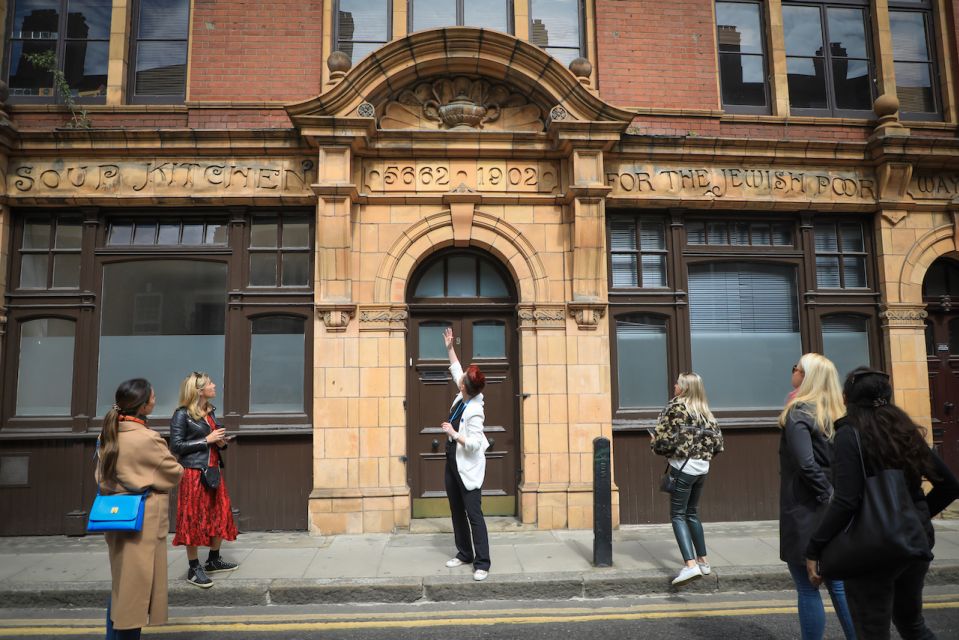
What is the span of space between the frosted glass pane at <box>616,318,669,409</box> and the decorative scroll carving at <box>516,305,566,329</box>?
0.92 metres

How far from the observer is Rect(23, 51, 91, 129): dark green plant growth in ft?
26.1

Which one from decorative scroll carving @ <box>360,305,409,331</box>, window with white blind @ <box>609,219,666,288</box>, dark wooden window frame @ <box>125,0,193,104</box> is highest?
dark wooden window frame @ <box>125,0,193,104</box>

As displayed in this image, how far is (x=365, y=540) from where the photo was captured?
23.3 feet

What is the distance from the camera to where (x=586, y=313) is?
785 cm

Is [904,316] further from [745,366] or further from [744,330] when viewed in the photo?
[745,366]

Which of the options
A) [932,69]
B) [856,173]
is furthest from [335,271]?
[932,69]

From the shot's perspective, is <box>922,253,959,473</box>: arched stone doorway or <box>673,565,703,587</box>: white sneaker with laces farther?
<box>922,253,959,473</box>: arched stone doorway

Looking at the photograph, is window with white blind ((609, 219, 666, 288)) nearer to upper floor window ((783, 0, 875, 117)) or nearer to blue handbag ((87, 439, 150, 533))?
Answer: upper floor window ((783, 0, 875, 117))

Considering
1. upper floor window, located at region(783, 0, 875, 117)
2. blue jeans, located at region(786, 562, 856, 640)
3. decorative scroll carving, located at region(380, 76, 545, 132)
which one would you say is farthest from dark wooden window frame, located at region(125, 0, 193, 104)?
blue jeans, located at region(786, 562, 856, 640)

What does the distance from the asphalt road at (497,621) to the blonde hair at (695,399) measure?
1.57m

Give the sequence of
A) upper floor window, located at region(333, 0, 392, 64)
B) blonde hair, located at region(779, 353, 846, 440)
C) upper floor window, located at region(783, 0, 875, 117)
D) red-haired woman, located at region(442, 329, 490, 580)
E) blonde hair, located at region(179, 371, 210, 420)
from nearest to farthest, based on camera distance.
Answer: blonde hair, located at region(779, 353, 846, 440) → blonde hair, located at region(179, 371, 210, 420) → red-haired woman, located at region(442, 329, 490, 580) → upper floor window, located at region(333, 0, 392, 64) → upper floor window, located at region(783, 0, 875, 117)

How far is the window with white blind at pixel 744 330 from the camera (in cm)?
840

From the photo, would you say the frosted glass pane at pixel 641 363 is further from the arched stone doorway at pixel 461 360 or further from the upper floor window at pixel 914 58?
the upper floor window at pixel 914 58

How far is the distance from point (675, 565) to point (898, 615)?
288cm
